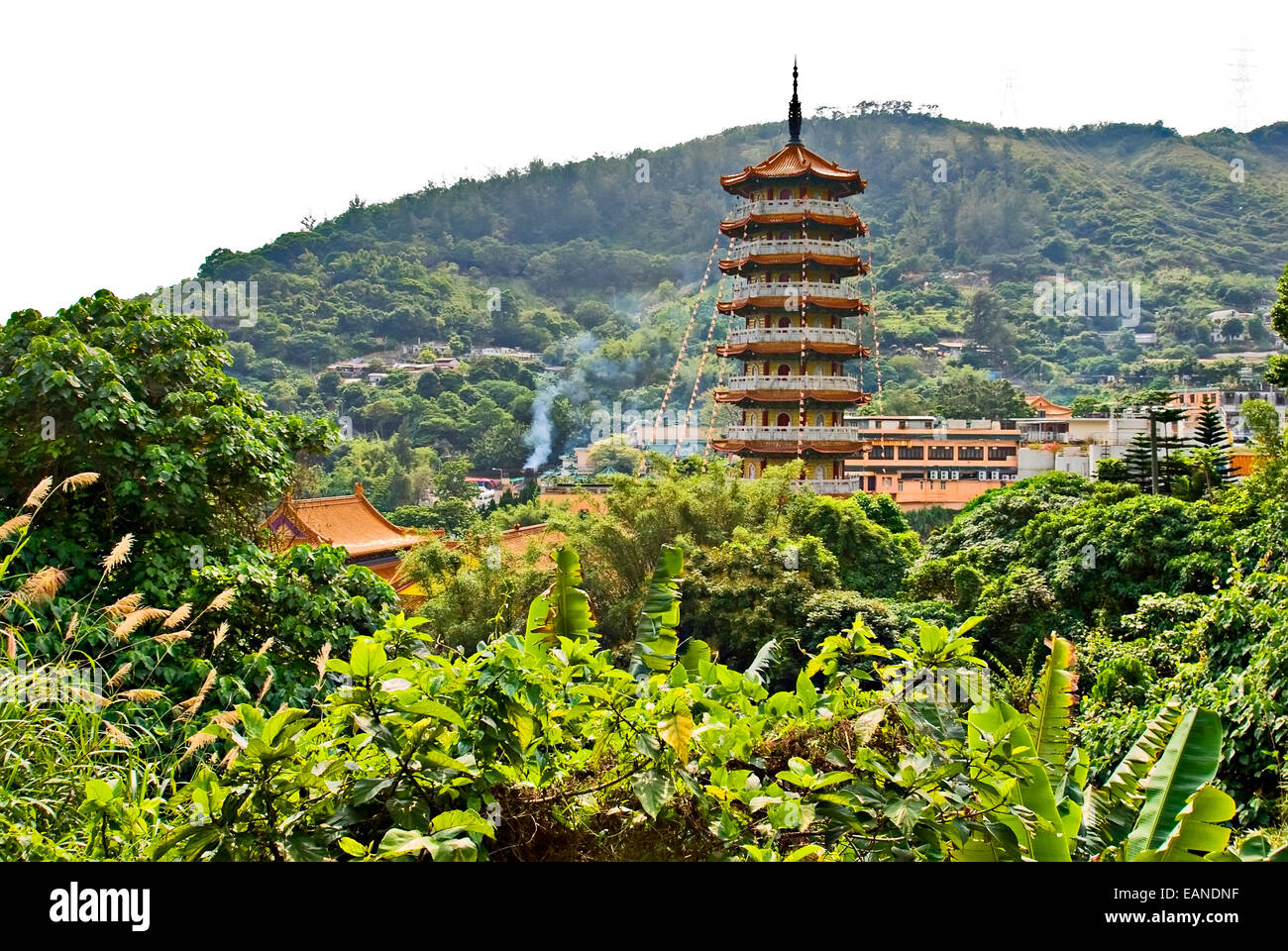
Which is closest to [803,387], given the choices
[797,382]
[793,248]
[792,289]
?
[797,382]

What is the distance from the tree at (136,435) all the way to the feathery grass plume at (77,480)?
5.9 inches

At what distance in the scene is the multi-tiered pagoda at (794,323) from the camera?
1777 centimetres

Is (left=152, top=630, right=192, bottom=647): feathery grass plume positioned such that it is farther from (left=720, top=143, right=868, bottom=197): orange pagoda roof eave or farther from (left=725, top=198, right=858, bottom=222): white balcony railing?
(left=720, top=143, right=868, bottom=197): orange pagoda roof eave

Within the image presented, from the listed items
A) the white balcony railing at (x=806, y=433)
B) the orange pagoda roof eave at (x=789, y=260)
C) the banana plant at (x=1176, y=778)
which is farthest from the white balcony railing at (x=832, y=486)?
the banana plant at (x=1176, y=778)

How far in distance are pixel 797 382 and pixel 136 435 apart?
44.3ft

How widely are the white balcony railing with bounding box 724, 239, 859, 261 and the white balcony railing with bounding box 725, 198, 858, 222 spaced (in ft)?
1.44

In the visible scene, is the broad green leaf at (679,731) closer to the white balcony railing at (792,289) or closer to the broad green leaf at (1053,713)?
the broad green leaf at (1053,713)

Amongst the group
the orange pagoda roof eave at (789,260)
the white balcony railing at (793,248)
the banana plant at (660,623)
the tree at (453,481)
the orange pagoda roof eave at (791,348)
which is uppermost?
the white balcony railing at (793,248)

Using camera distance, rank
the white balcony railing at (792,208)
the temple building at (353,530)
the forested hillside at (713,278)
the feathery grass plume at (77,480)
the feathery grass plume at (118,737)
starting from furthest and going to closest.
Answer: the forested hillside at (713,278) → the white balcony railing at (792,208) → the temple building at (353,530) → the feathery grass plume at (77,480) → the feathery grass plume at (118,737)

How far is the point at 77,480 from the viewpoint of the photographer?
12.4ft

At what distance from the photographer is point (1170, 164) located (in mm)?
66875

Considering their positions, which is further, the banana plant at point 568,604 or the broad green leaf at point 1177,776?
the banana plant at point 568,604
